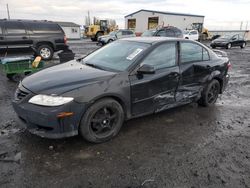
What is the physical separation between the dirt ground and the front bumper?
12.4 inches

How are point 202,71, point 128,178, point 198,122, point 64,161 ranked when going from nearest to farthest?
point 128,178
point 64,161
point 198,122
point 202,71

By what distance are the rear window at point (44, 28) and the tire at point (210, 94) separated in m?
8.57

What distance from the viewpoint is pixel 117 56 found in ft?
13.0

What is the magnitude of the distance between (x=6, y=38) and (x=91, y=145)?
8.69m

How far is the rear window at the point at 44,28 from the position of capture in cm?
1038

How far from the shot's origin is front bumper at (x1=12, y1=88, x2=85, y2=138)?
9.43ft

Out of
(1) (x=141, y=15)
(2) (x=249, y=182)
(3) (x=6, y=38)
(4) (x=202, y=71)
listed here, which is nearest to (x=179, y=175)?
(2) (x=249, y=182)

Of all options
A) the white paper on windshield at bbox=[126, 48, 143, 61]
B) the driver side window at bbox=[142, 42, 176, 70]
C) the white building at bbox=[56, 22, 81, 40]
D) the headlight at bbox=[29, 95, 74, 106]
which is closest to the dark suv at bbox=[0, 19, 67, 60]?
the white paper on windshield at bbox=[126, 48, 143, 61]

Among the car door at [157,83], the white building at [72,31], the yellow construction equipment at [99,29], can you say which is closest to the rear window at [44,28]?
the car door at [157,83]

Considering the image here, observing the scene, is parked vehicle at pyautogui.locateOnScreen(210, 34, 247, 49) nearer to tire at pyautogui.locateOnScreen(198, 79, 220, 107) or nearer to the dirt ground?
tire at pyautogui.locateOnScreen(198, 79, 220, 107)

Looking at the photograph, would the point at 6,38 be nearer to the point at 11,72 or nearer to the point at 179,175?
the point at 11,72

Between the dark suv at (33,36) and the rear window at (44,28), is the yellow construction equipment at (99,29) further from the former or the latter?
the dark suv at (33,36)

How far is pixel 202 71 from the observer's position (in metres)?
4.63

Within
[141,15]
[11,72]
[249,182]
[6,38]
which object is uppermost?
[141,15]
